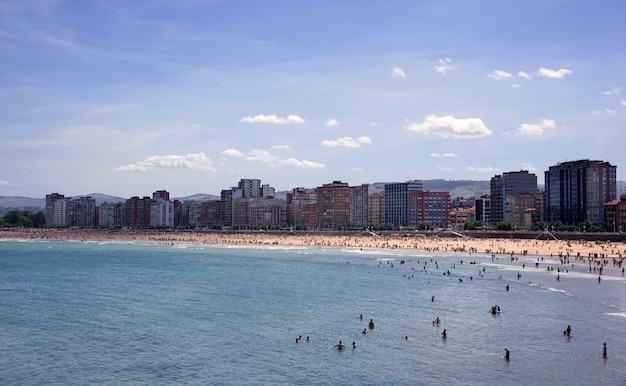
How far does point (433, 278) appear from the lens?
67250 mm

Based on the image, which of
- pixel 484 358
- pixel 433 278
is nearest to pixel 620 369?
pixel 484 358

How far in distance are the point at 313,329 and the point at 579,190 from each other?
14654cm

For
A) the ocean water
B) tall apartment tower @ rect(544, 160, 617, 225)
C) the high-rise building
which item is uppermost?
tall apartment tower @ rect(544, 160, 617, 225)

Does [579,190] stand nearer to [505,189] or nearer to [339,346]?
[505,189]

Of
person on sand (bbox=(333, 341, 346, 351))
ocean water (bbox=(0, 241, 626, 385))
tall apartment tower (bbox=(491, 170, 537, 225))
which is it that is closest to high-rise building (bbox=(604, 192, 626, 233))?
tall apartment tower (bbox=(491, 170, 537, 225))

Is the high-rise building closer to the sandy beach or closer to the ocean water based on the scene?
the sandy beach

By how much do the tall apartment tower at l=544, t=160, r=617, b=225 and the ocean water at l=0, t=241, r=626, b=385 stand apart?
101 m

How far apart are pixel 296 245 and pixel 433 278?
272 feet

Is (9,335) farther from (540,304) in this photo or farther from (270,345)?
(540,304)

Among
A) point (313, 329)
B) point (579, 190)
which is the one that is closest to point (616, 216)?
point (579, 190)

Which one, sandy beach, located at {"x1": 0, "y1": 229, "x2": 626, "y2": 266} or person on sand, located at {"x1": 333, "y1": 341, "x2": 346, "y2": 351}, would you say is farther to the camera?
sandy beach, located at {"x1": 0, "y1": 229, "x2": 626, "y2": 266}

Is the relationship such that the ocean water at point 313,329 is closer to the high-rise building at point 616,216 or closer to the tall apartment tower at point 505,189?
the high-rise building at point 616,216

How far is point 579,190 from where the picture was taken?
543 feet

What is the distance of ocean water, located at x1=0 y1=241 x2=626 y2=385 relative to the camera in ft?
93.8
